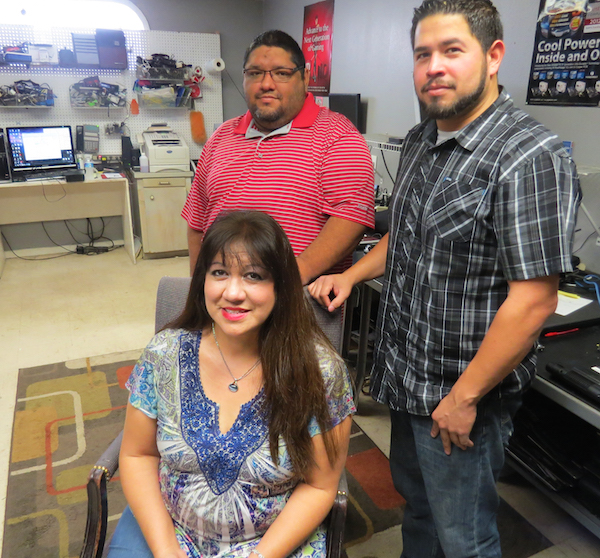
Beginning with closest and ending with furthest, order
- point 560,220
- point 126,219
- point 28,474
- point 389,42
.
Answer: point 560,220 → point 28,474 → point 389,42 → point 126,219

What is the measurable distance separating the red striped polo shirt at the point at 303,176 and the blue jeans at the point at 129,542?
87 centimetres

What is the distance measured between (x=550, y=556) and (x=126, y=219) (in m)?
3.81

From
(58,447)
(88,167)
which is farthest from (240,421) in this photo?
(88,167)

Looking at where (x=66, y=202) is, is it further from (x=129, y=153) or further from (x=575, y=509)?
(x=575, y=509)

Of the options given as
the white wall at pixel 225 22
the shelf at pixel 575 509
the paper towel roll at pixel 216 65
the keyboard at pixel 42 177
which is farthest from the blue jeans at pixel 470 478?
the white wall at pixel 225 22

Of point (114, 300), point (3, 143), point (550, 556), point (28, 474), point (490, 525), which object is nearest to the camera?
point (490, 525)

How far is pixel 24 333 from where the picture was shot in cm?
316

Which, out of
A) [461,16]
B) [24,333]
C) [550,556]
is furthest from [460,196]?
[24,333]

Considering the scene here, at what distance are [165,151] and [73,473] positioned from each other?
9.48 feet

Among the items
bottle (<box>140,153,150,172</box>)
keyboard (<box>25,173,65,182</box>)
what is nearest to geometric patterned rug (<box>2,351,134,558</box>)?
keyboard (<box>25,173,65,182</box>)

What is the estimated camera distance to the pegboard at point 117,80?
4129 millimetres

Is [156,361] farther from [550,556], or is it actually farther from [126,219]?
[126,219]

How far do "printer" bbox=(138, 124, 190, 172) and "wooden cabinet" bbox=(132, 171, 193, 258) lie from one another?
→ 7cm

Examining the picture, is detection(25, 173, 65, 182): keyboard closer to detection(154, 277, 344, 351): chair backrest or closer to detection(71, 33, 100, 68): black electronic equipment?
detection(71, 33, 100, 68): black electronic equipment
